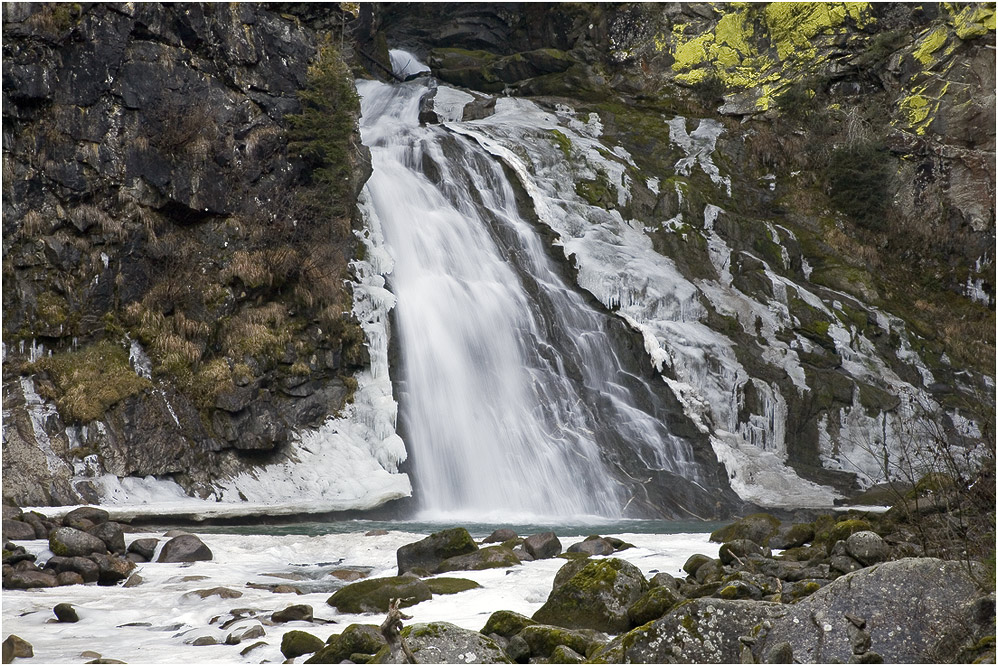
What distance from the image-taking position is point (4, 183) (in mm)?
16078

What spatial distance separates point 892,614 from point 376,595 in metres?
4.33

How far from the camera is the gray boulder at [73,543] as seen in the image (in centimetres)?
915

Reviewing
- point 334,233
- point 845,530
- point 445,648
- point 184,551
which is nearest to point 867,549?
point 845,530

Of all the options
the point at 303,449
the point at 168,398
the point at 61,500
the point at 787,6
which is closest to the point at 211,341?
the point at 168,398

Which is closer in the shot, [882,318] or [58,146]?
[58,146]

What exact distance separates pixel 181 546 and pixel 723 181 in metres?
23.4

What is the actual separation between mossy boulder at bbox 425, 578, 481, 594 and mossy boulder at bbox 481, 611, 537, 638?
1.50m

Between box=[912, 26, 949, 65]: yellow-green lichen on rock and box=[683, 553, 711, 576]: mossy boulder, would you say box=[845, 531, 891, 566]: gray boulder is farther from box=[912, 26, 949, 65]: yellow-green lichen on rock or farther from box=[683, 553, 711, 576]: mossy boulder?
box=[912, 26, 949, 65]: yellow-green lichen on rock

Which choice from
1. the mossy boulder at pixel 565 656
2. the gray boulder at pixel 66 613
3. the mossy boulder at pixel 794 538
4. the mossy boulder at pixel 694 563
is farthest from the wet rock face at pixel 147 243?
the mossy boulder at pixel 565 656

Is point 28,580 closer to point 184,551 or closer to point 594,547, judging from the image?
point 184,551

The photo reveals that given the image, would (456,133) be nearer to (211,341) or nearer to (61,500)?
(211,341)

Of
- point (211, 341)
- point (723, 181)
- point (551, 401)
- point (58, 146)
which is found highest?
point (723, 181)

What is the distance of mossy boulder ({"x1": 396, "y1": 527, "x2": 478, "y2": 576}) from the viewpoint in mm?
9273

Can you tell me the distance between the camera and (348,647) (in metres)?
5.81
